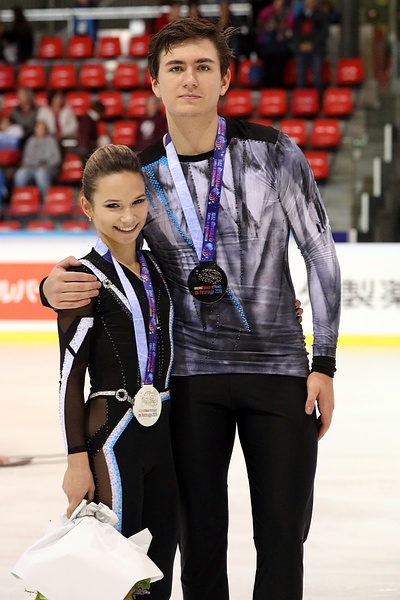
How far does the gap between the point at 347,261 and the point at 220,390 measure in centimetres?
649

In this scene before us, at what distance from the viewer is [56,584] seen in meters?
2.25

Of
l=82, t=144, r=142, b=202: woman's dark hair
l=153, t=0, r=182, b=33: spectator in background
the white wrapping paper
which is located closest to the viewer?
the white wrapping paper

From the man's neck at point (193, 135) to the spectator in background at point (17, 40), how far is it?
471 inches

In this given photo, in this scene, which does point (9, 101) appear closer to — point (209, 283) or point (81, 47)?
point (81, 47)

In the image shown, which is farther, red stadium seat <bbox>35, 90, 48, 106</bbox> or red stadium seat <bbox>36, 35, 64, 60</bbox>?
red stadium seat <bbox>36, 35, 64, 60</bbox>

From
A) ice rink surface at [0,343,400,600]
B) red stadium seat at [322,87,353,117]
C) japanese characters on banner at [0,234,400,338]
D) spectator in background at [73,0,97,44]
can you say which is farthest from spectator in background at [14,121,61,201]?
ice rink surface at [0,343,400,600]

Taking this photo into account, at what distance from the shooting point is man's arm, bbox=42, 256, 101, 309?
2.46m

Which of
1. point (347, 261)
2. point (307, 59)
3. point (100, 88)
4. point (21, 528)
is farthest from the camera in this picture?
point (100, 88)

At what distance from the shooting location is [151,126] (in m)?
11.5

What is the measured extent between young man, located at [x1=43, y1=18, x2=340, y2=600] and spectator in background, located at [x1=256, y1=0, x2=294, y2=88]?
10.4m

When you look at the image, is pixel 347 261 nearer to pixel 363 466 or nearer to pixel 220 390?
pixel 363 466

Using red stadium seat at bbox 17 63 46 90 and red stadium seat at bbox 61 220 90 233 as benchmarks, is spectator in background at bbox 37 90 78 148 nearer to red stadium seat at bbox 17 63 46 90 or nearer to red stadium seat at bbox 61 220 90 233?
red stadium seat at bbox 17 63 46 90

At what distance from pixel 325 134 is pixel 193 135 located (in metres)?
9.56

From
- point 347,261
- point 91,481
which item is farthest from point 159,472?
point 347,261
